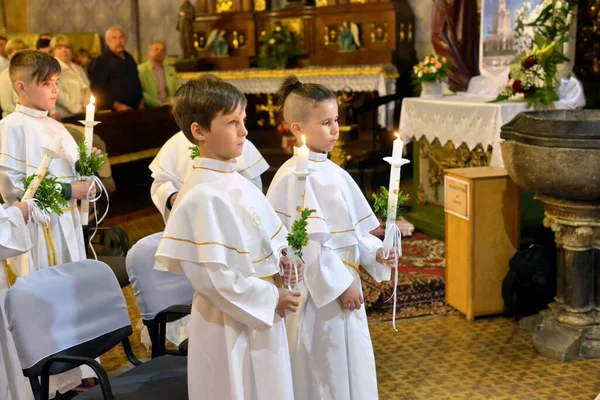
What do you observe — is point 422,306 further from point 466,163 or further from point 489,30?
point 489,30

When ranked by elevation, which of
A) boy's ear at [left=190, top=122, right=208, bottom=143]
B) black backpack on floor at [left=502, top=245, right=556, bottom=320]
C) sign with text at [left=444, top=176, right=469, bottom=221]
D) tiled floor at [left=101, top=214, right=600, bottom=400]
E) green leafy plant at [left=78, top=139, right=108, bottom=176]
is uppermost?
boy's ear at [left=190, top=122, right=208, bottom=143]

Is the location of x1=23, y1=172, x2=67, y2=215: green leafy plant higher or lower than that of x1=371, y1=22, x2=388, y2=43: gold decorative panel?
lower

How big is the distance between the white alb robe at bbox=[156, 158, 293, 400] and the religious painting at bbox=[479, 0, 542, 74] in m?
4.61

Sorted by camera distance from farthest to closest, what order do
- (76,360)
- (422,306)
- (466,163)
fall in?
(466,163), (422,306), (76,360)

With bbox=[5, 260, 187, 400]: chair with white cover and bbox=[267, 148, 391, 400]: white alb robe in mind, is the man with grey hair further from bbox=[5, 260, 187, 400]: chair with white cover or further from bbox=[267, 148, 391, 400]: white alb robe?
bbox=[267, 148, 391, 400]: white alb robe

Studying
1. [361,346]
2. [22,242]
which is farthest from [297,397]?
[22,242]

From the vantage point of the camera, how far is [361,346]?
3158mm

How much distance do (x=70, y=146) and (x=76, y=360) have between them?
68.9 inches

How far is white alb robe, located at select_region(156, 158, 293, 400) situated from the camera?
2.52 m

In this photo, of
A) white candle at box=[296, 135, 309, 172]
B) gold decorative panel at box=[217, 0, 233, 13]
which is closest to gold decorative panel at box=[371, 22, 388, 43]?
gold decorative panel at box=[217, 0, 233, 13]

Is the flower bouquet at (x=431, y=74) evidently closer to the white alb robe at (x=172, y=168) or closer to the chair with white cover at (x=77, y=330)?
the white alb robe at (x=172, y=168)

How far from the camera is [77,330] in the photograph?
120 inches

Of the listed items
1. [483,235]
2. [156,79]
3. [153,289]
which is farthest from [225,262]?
[156,79]

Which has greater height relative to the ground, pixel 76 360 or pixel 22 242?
Result: pixel 22 242
